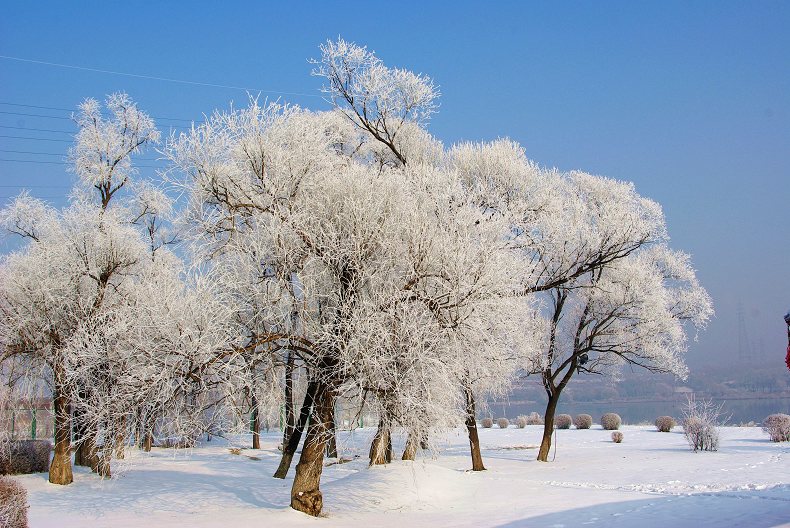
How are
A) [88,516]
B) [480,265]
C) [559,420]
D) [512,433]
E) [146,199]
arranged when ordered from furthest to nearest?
[559,420], [512,433], [146,199], [88,516], [480,265]

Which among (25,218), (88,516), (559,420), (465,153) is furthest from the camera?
(559,420)

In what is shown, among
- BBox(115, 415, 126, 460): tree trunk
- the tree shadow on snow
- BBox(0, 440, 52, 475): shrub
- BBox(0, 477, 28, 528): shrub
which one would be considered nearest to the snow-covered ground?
the tree shadow on snow

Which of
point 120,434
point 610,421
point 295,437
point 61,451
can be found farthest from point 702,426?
point 61,451

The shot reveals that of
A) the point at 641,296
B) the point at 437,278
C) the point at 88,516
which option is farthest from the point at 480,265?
the point at 641,296

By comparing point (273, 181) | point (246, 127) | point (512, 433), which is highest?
point (246, 127)

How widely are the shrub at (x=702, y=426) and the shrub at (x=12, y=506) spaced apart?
79.1ft

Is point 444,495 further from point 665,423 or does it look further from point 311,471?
point 665,423

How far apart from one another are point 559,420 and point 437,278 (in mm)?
33462

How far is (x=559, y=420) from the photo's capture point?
4347 centimetres

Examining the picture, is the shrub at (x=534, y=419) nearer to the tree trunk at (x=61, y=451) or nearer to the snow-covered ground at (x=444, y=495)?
the snow-covered ground at (x=444, y=495)

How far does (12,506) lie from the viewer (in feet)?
32.4

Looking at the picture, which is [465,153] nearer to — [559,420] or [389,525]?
[389,525]

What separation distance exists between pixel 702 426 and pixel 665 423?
11945 mm

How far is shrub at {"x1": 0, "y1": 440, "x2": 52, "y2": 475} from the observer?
1955 cm
